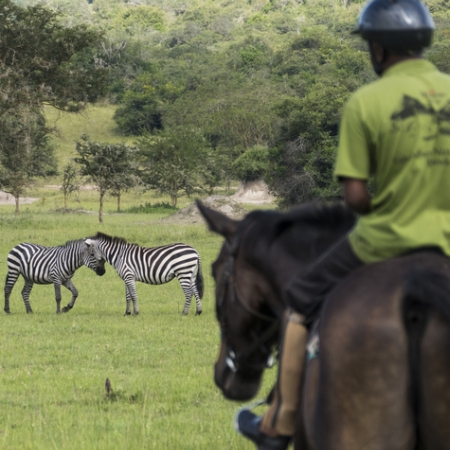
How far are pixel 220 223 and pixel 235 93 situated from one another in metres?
86.1

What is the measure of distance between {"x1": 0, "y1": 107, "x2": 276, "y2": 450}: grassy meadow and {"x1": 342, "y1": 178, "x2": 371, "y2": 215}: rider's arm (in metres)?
3.39

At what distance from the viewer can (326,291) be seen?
3.16 m

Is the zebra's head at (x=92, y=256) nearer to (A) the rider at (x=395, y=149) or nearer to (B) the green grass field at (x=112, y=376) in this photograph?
(B) the green grass field at (x=112, y=376)

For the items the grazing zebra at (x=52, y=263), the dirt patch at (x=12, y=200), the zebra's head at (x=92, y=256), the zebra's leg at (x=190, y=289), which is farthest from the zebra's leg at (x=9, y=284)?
the dirt patch at (x=12, y=200)

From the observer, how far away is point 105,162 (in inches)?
1912

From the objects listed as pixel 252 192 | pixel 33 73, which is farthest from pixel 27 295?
pixel 252 192

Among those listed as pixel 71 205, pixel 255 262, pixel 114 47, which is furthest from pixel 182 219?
pixel 114 47

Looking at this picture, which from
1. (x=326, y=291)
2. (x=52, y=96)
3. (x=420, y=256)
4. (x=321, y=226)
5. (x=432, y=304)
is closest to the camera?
(x=432, y=304)

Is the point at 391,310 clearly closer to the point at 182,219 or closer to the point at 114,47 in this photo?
the point at 182,219

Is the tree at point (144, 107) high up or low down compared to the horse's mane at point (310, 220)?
down

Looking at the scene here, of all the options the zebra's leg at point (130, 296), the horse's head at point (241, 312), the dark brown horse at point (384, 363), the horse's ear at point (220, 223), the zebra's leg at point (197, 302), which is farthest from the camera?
the zebra's leg at point (197, 302)

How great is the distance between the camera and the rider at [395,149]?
2.91 metres

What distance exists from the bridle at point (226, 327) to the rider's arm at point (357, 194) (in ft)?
3.12

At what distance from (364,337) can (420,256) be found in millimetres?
389
